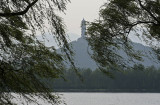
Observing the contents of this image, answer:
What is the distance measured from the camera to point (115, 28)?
12172 millimetres

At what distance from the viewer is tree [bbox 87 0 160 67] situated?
1204 cm

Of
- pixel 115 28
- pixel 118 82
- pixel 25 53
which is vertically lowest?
pixel 25 53

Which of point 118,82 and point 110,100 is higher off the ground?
point 118,82

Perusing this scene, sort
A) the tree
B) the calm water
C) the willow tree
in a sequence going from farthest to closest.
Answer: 1. the calm water
2. the tree
3. the willow tree

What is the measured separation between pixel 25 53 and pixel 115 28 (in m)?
6.25

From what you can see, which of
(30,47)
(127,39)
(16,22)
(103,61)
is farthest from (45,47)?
(127,39)

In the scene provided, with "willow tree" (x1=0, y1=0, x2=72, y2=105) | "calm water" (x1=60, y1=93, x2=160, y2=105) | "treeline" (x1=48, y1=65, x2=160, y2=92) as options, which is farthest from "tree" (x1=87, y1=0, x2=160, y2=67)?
"treeline" (x1=48, y1=65, x2=160, y2=92)

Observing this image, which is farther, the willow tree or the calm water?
the calm water

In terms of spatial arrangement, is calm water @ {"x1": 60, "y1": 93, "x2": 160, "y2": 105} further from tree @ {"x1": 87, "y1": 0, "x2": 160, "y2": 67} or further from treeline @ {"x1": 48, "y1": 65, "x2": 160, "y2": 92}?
tree @ {"x1": 87, "y1": 0, "x2": 160, "y2": 67}

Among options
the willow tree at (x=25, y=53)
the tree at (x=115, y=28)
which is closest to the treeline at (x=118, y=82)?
the tree at (x=115, y=28)

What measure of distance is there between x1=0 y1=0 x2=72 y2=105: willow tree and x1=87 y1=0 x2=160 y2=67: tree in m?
5.56

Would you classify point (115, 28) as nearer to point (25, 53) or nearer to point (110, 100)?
point (25, 53)

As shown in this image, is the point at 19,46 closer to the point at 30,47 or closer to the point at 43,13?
the point at 30,47

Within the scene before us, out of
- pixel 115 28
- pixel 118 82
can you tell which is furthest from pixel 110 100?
pixel 115 28
